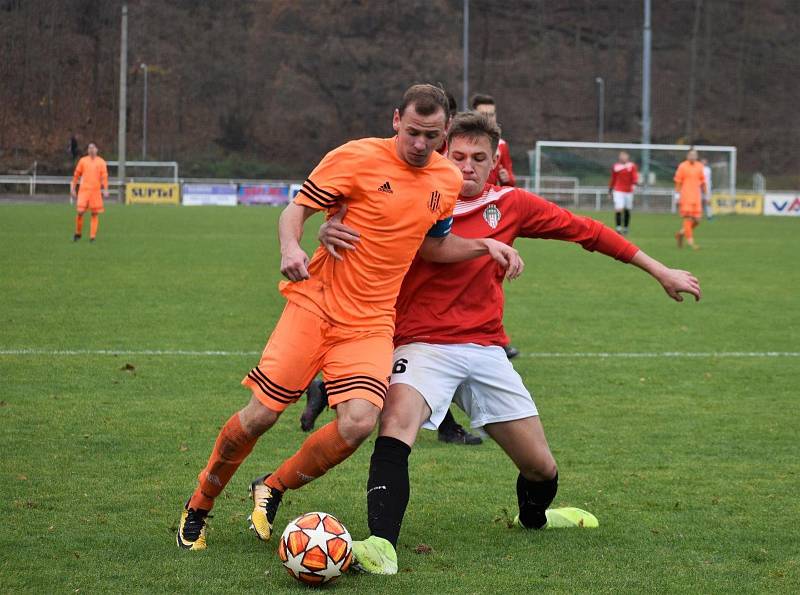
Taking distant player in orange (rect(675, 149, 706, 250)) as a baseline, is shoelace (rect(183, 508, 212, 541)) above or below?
below

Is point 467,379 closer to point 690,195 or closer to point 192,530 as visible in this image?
point 192,530

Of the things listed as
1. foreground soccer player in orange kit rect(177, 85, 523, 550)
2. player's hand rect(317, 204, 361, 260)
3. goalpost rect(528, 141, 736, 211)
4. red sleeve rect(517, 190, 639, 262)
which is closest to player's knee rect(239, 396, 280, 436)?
foreground soccer player in orange kit rect(177, 85, 523, 550)

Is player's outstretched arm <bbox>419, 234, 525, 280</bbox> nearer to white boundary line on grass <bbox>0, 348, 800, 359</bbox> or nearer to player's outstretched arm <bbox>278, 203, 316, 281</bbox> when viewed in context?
player's outstretched arm <bbox>278, 203, 316, 281</bbox>

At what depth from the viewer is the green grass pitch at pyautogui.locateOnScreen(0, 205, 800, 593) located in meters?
4.58

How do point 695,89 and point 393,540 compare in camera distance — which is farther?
point 695,89

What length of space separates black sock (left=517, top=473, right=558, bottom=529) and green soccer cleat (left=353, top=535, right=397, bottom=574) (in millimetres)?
895

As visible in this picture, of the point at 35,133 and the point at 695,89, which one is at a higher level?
the point at 695,89

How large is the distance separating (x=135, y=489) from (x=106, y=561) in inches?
45.8

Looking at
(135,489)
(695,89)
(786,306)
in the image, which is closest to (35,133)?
(695,89)

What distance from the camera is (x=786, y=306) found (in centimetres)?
1409

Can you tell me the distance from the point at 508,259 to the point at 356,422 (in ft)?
2.86

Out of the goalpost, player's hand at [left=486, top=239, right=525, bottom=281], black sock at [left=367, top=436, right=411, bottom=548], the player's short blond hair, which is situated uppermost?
the goalpost

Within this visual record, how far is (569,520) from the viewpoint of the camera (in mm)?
5281

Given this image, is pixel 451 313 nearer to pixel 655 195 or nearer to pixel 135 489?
pixel 135 489
